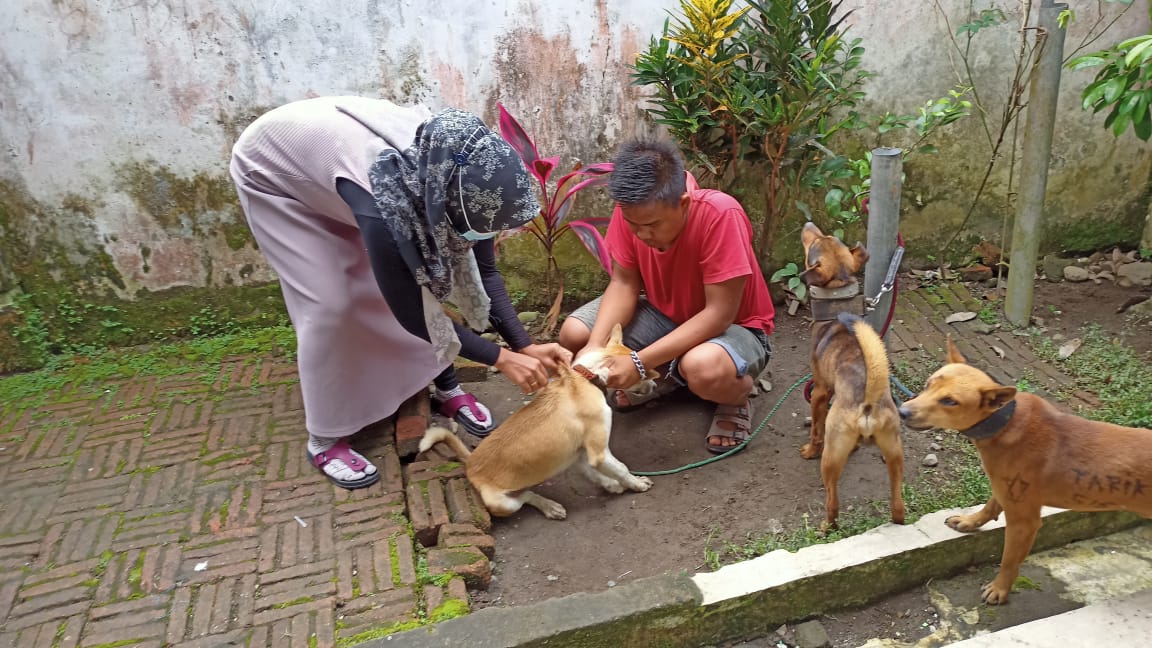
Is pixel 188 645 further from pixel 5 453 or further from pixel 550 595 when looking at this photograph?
pixel 5 453

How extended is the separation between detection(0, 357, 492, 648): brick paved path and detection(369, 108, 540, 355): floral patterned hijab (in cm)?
110

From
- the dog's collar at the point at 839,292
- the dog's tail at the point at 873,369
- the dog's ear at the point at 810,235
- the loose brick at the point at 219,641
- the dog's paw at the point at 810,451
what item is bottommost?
the loose brick at the point at 219,641

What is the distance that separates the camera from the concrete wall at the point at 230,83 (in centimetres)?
452

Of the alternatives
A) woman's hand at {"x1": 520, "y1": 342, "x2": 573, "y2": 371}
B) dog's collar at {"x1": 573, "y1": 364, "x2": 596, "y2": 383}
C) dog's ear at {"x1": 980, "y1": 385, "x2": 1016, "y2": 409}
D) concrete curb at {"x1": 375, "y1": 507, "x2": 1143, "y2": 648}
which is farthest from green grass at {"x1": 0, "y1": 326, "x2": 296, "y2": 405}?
dog's ear at {"x1": 980, "y1": 385, "x2": 1016, "y2": 409}

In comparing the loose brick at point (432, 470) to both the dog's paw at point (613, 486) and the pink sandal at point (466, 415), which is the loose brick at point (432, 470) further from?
the dog's paw at point (613, 486)

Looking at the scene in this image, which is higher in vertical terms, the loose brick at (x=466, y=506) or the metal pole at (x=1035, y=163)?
the metal pole at (x=1035, y=163)

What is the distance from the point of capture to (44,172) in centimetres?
468

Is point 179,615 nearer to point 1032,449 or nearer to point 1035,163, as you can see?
point 1032,449

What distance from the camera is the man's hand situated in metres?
3.53

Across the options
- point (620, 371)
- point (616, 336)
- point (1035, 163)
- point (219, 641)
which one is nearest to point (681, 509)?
point (620, 371)

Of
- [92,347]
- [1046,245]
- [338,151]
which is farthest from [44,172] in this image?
[1046,245]

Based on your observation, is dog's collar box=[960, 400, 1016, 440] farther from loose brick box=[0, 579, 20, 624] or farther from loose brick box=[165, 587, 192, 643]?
loose brick box=[0, 579, 20, 624]

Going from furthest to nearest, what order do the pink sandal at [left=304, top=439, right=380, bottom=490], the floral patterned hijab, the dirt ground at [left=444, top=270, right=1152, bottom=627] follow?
the pink sandal at [left=304, top=439, right=380, bottom=490]
the dirt ground at [left=444, top=270, right=1152, bottom=627]
the floral patterned hijab

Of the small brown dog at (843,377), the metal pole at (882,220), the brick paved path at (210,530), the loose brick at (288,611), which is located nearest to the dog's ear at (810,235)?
the small brown dog at (843,377)
